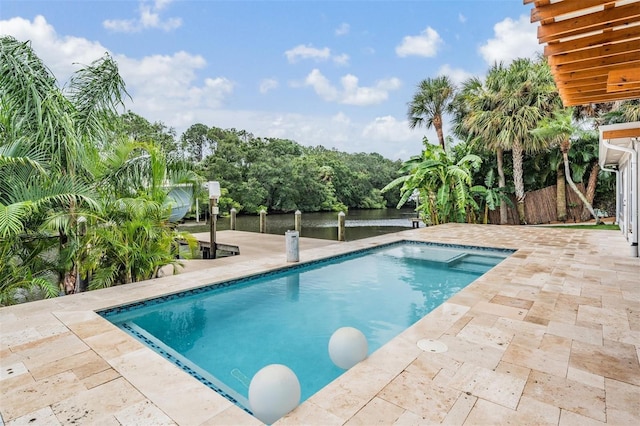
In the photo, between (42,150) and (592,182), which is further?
(592,182)

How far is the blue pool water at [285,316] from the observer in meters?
3.29

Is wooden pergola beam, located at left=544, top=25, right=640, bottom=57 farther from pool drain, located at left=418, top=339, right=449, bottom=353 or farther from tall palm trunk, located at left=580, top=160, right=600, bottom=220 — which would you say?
tall palm trunk, located at left=580, top=160, right=600, bottom=220

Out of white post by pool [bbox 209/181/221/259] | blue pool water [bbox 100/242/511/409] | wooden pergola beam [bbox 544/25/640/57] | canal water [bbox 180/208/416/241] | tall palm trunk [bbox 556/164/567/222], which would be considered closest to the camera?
wooden pergola beam [bbox 544/25/640/57]

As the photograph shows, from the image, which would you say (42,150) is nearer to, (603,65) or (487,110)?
(603,65)

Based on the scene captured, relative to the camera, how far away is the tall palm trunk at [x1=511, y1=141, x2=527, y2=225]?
543 inches

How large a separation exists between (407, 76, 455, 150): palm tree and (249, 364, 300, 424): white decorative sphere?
53.2ft

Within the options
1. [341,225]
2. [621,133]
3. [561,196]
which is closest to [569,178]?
[561,196]

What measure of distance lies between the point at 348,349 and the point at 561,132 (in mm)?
13152

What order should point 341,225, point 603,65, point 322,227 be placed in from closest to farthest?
point 603,65, point 341,225, point 322,227

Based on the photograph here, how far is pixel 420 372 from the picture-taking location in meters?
2.47

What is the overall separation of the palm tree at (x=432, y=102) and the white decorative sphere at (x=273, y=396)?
16.2 meters

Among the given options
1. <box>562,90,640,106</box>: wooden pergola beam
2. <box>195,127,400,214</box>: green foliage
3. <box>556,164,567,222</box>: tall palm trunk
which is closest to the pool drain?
<box>562,90,640,106</box>: wooden pergola beam

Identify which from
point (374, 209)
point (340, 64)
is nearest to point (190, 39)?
point (340, 64)

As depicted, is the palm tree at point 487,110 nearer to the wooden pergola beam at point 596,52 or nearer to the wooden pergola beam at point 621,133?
the wooden pergola beam at point 621,133
